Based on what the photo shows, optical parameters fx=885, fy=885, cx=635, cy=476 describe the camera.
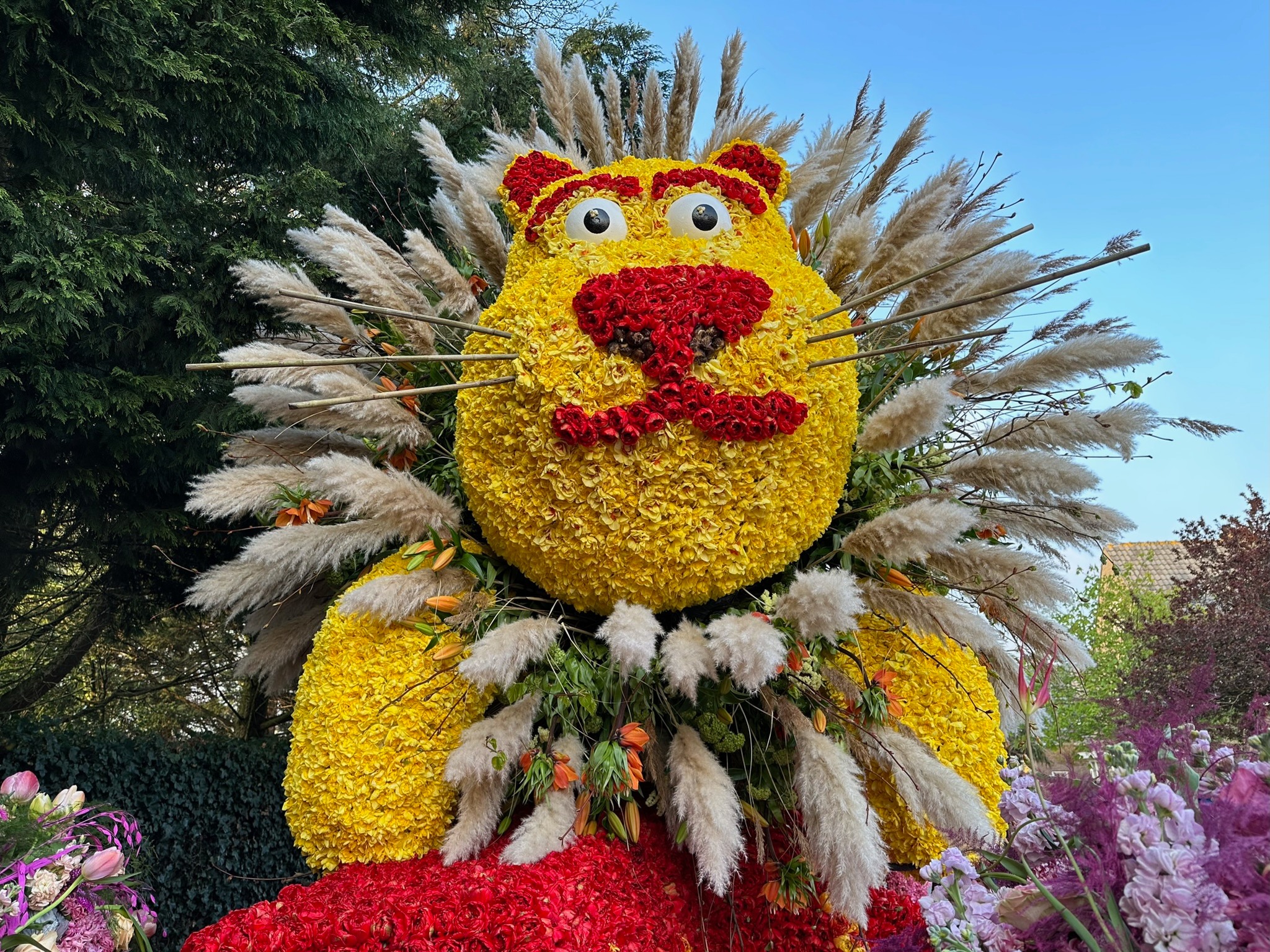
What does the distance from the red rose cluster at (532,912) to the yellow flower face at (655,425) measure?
633 millimetres

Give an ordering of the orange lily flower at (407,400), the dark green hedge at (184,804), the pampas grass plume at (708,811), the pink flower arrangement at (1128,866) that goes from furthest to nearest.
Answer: the dark green hedge at (184,804) < the orange lily flower at (407,400) < the pampas grass plume at (708,811) < the pink flower arrangement at (1128,866)

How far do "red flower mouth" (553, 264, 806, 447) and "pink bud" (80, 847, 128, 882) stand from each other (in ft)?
4.87

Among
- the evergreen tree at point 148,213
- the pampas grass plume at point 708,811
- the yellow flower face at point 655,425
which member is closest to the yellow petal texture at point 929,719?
the yellow flower face at point 655,425

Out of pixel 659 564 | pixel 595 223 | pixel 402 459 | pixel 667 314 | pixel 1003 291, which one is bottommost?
pixel 659 564

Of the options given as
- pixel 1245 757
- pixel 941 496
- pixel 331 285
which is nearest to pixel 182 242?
pixel 331 285

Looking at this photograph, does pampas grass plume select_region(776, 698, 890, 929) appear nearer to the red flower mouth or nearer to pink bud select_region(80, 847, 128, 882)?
the red flower mouth

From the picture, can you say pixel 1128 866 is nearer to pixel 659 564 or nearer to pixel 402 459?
pixel 659 564

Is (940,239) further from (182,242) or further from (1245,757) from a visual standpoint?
(182,242)

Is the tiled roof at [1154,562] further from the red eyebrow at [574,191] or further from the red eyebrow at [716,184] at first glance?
the red eyebrow at [574,191]

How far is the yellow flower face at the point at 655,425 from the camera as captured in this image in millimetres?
2059

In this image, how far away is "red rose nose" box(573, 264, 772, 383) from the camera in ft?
6.74

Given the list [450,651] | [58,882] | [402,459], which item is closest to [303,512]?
[402,459]

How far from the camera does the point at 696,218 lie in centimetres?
238

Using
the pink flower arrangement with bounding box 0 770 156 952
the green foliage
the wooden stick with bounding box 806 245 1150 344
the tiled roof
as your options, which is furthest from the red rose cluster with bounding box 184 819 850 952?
the tiled roof
